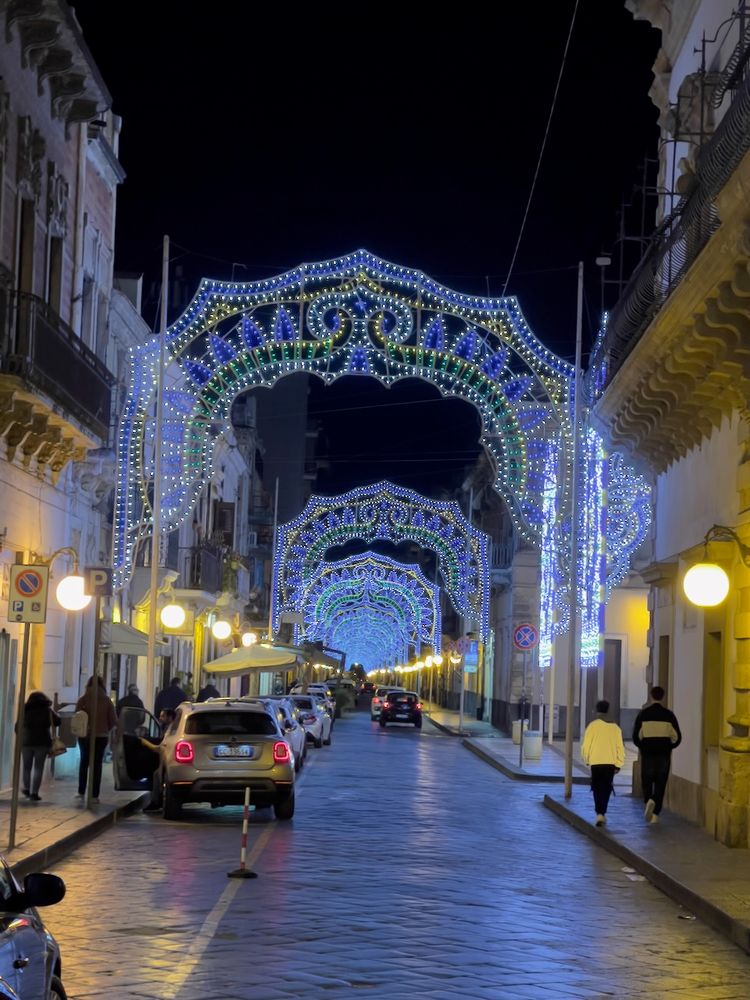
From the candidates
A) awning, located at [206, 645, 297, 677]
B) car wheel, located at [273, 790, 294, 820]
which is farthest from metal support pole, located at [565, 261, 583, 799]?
awning, located at [206, 645, 297, 677]

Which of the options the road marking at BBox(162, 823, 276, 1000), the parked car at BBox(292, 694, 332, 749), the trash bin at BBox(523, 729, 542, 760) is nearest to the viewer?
the road marking at BBox(162, 823, 276, 1000)

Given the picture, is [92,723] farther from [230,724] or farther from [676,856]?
[676,856]

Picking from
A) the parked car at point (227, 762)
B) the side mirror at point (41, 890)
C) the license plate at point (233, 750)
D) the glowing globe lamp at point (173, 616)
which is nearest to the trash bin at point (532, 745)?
the glowing globe lamp at point (173, 616)

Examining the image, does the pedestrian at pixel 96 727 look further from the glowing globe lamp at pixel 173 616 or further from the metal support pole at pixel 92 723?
the glowing globe lamp at pixel 173 616

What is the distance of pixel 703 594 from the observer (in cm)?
1800

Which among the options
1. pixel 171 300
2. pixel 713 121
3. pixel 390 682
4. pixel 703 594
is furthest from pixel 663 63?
pixel 390 682

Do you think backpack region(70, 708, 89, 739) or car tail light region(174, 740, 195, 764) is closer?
car tail light region(174, 740, 195, 764)

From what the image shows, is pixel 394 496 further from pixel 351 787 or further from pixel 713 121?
pixel 713 121

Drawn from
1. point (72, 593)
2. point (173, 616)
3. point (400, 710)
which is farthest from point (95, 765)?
point (400, 710)

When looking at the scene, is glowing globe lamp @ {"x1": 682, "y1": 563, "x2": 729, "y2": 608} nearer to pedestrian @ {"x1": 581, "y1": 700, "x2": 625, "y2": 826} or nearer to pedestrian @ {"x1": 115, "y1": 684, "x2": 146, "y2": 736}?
pedestrian @ {"x1": 581, "y1": 700, "x2": 625, "y2": 826}

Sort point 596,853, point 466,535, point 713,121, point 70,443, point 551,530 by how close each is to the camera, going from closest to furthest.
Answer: point 596,853
point 713,121
point 70,443
point 551,530
point 466,535

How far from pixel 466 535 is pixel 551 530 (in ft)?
84.9

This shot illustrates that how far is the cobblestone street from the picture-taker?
10.7m

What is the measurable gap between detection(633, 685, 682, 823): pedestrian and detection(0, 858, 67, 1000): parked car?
16.0 meters
